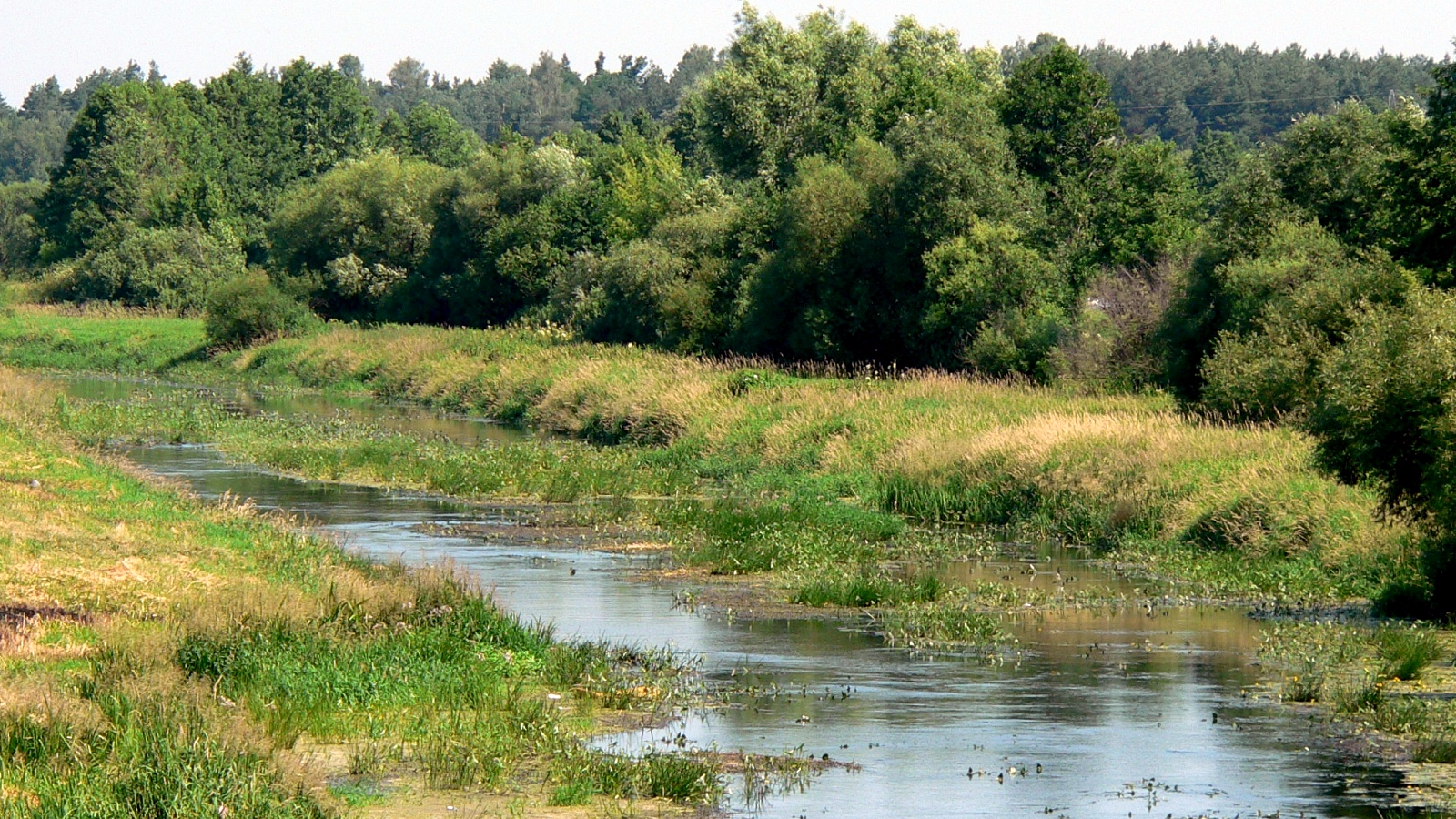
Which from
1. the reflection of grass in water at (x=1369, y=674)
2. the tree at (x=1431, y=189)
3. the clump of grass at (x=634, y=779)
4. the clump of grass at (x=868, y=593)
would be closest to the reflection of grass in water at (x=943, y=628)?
the clump of grass at (x=868, y=593)

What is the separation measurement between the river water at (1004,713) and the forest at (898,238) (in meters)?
4.11

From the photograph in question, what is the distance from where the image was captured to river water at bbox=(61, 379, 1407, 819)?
492 inches

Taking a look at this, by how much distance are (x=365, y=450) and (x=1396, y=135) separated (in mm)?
21655

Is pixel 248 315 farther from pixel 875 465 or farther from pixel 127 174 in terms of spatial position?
pixel 875 465

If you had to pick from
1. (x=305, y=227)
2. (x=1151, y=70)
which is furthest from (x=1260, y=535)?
(x=1151, y=70)

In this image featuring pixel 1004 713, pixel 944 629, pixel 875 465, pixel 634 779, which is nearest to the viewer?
pixel 634 779

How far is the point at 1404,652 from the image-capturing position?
16.6 meters

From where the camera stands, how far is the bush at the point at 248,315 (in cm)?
7012

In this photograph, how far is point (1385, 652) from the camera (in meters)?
16.9

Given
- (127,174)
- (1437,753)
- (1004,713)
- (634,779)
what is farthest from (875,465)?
(127,174)

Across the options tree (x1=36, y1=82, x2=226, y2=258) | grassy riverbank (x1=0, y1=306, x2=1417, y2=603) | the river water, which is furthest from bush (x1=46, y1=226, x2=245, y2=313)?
the river water

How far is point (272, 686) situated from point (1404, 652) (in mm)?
10797

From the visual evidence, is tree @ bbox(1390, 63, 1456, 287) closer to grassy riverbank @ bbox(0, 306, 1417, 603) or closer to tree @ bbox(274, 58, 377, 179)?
grassy riverbank @ bbox(0, 306, 1417, 603)

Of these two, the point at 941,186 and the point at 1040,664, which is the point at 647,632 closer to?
the point at 1040,664
